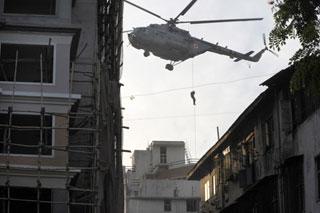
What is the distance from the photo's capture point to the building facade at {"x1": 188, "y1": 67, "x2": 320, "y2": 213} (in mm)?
27438

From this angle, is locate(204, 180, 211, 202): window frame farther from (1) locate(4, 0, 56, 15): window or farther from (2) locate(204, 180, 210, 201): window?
(1) locate(4, 0, 56, 15): window

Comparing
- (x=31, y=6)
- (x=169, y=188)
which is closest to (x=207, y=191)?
(x=169, y=188)

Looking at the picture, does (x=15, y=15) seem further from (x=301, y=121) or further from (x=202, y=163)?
(x=202, y=163)

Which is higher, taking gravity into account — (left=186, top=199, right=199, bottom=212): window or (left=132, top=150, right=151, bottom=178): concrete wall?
(left=132, top=150, right=151, bottom=178): concrete wall

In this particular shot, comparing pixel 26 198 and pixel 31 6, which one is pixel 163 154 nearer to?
pixel 31 6

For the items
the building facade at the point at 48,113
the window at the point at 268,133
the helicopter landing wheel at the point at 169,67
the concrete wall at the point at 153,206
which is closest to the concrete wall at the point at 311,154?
the window at the point at 268,133

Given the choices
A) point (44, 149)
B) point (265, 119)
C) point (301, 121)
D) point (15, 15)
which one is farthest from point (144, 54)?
point (44, 149)

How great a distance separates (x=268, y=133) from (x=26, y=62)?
44.7ft

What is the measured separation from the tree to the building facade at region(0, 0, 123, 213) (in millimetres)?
9212

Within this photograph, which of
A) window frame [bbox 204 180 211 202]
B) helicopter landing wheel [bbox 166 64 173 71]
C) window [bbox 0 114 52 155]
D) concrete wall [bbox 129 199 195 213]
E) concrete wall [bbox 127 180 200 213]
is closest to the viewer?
window [bbox 0 114 52 155]

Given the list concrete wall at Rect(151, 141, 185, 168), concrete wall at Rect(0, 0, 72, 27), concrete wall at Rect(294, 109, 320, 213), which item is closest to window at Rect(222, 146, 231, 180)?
concrete wall at Rect(294, 109, 320, 213)

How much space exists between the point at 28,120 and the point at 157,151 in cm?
6061

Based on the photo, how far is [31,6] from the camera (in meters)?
25.5

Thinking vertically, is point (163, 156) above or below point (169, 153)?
below
